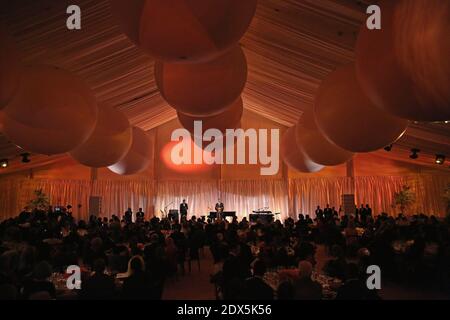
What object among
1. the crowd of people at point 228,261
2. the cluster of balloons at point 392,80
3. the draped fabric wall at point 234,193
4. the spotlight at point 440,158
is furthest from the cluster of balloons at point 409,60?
the draped fabric wall at point 234,193

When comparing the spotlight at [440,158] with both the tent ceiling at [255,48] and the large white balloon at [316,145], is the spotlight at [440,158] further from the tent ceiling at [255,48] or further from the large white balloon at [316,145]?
the large white balloon at [316,145]

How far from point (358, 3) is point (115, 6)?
348cm

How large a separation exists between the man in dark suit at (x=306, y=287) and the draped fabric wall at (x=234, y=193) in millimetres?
14304

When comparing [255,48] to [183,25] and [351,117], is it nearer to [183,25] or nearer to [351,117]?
[351,117]

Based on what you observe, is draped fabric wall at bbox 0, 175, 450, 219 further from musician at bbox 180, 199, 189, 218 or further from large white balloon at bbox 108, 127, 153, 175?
large white balloon at bbox 108, 127, 153, 175

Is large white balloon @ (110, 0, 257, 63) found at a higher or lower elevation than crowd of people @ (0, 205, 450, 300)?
higher

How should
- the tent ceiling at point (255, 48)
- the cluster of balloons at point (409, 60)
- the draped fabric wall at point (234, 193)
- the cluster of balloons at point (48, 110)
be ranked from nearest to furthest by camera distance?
the cluster of balloons at point (409, 60) < the cluster of balloons at point (48, 110) < the tent ceiling at point (255, 48) < the draped fabric wall at point (234, 193)

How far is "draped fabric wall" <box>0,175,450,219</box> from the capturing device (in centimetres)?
1697

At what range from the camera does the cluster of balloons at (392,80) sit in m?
2.35

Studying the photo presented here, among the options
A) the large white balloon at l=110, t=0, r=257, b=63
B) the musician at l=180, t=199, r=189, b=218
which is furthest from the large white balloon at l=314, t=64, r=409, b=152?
the musician at l=180, t=199, r=189, b=218

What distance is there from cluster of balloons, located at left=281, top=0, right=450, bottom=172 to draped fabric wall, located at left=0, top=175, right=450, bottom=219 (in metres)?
14.3

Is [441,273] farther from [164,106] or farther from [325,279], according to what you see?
[164,106]

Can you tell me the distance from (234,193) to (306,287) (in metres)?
14.7

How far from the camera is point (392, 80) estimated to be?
9.16 feet
